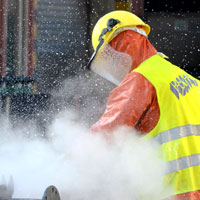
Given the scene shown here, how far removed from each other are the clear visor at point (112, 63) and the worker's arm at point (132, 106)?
30 cm

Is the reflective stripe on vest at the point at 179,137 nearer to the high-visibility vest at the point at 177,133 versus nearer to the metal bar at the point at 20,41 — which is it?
the high-visibility vest at the point at 177,133

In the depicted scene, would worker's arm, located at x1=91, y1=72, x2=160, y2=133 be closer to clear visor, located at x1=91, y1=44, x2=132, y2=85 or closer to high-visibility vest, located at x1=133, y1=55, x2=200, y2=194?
high-visibility vest, located at x1=133, y1=55, x2=200, y2=194

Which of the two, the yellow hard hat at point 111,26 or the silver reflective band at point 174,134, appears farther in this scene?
the yellow hard hat at point 111,26

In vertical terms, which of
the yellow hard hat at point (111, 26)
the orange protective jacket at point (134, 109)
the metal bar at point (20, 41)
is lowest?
the metal bar at point (20, 41)

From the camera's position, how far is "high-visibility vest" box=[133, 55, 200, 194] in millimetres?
1782

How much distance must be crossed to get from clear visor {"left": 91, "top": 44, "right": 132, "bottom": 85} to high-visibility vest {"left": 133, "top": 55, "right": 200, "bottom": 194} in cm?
27

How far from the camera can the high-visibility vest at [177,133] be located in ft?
5.85

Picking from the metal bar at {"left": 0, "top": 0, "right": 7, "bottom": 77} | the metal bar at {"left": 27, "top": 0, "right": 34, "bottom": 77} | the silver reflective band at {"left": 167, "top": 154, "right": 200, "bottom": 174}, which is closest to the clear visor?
the silver reflective band at {"left": 167, "top": 154, "right": 200, "bottom": 174}

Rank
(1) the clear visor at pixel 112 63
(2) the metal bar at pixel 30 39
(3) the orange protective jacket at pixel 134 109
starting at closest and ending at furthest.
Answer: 1. (3) the orange protective jacket at pixel 134 109
2. (1) the clear visor at pixel 112 63
3. (2) the metal bar at pixel 30 39

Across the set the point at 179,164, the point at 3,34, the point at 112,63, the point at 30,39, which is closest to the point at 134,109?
the point at 179,164

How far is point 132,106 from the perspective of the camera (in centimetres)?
177

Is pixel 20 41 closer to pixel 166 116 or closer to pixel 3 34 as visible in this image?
pixel 3 34

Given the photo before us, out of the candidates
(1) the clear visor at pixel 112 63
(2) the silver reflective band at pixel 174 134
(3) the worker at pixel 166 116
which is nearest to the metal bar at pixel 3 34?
(1) the clear visor at pixel 112 63

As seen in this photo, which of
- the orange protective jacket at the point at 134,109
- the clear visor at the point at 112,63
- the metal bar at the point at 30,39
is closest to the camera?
the orange protective jacket at the point at 134,109
